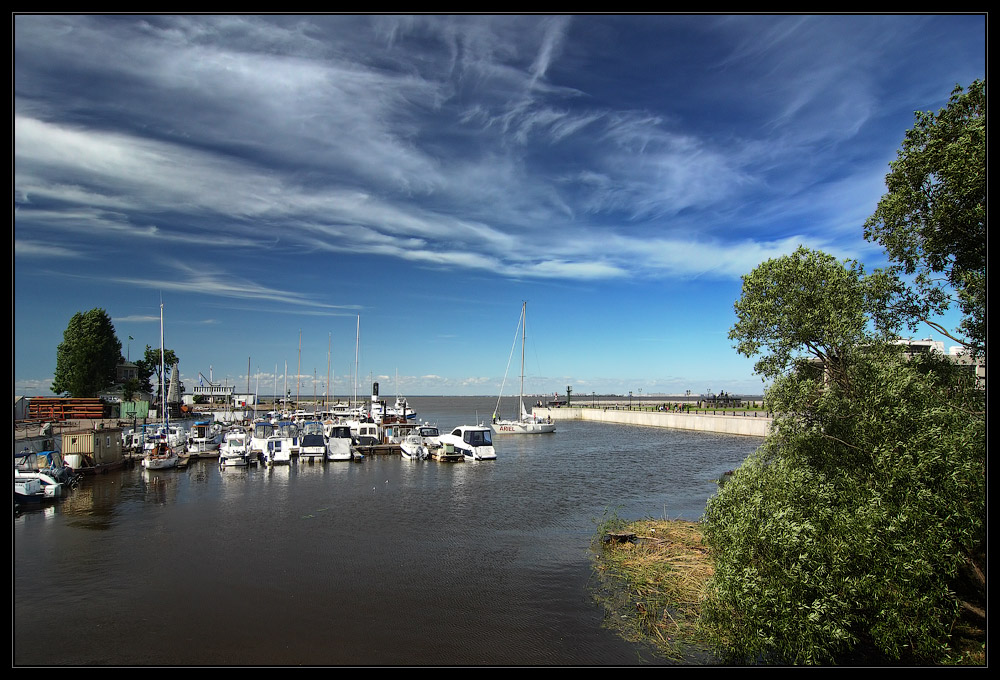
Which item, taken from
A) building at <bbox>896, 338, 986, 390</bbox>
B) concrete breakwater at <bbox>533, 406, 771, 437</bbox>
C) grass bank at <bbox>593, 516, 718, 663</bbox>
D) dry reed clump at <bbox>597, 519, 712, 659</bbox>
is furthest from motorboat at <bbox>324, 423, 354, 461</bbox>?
building at <bbox>896, 338, 986, 390</bbox>

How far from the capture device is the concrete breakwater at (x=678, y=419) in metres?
76.0

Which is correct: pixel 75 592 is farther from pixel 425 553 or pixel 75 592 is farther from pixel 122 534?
pixel 425 553

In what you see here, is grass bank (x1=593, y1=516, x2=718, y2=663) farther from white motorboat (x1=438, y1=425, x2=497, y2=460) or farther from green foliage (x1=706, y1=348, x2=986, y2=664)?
white motorboat (x1=438, y1=425, x2=497, y2=460)

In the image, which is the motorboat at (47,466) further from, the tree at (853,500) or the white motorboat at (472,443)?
the tree at (853,500)

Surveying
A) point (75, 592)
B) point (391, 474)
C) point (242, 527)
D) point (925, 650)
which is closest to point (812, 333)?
point (925, 650)

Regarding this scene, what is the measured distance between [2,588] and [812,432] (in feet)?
54.3

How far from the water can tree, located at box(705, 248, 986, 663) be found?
332cm

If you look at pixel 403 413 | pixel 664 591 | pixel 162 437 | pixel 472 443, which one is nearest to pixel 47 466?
pixel 162 437

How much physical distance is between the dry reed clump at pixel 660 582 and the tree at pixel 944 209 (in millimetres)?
9440

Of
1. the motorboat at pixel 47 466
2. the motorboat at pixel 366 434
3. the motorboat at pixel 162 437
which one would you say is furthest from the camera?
the motorboat at pixel 366 434

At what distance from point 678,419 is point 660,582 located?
76662mm

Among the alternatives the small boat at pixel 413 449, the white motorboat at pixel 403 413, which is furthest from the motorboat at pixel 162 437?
the white motorboat at pixel 403 413

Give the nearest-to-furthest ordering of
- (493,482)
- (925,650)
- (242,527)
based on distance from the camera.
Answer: (925,650) < (242,527) < (493,482)

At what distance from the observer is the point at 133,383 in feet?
285
